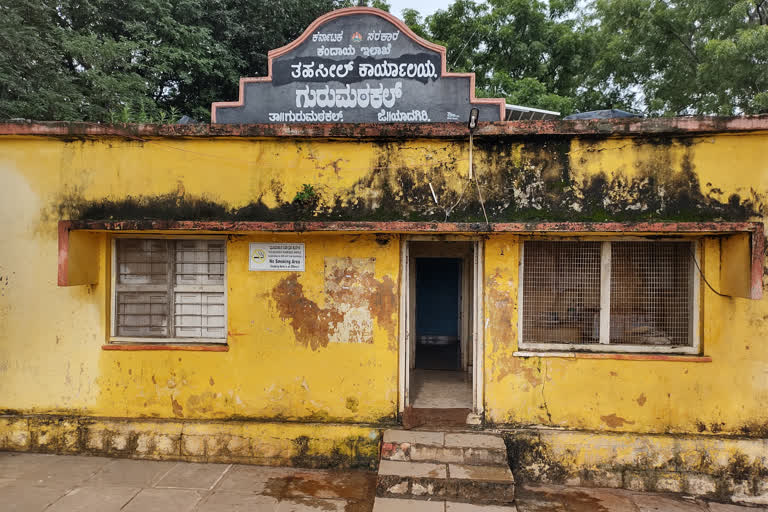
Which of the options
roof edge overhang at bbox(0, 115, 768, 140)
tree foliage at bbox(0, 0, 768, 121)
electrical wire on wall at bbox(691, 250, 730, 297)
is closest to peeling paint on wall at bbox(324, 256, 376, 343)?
roof edge overhang at bbox(0, 115, 768, 140)

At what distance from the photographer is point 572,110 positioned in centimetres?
1388

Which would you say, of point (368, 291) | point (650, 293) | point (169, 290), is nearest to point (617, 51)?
point (650, 293)

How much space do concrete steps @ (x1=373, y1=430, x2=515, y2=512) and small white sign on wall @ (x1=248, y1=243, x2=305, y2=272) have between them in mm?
2158

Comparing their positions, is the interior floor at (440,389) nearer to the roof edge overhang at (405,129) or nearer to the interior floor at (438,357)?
the interior floor at (438,357)

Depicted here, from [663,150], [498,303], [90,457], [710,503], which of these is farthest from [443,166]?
[90,457]

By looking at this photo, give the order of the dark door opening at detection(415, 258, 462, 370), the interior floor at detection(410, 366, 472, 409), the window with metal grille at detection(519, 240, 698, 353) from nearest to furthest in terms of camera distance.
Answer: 1. the window with metal grille at detection(519, 240, 698, 353)
2. the interior floor at detection(410, 366, 472, 409)
3. the dark door opening at detection(415, 258, 462, 370)

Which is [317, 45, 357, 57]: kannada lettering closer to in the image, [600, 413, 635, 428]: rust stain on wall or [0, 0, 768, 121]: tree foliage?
[0, 0, 768, 121]: tree foliage

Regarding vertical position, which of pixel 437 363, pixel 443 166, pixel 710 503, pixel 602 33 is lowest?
pixel 710 503

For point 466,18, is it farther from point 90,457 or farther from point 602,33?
point 90,457

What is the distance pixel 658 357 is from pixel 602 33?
43.1 ft

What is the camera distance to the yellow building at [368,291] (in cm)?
482

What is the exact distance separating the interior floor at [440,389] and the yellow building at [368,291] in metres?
0.14

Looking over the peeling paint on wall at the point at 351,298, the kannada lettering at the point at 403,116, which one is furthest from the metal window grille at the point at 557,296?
the kannada lettering at the point at 403,116

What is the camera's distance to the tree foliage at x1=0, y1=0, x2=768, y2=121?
1051 centimetres
